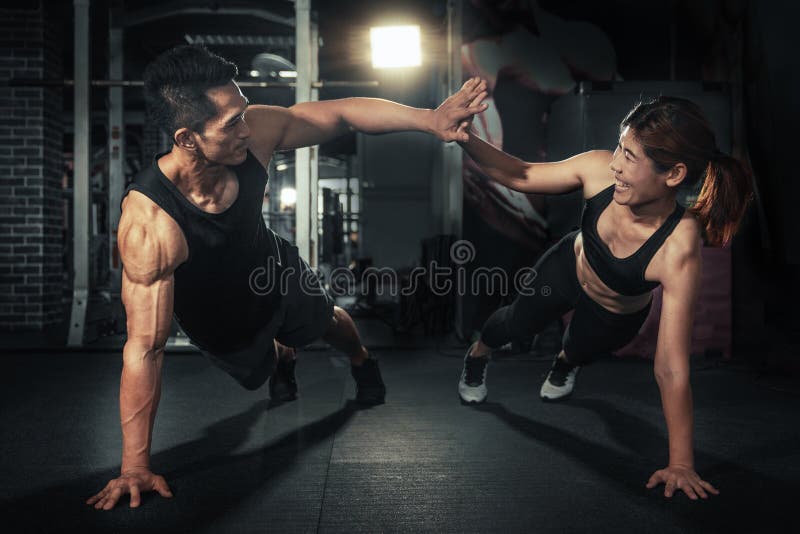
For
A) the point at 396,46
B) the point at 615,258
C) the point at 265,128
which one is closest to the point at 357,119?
the point at 265,128

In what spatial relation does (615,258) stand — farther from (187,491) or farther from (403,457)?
(187,491)

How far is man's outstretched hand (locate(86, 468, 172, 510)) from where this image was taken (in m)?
1.46

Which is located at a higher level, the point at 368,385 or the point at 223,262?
the point at 223,262

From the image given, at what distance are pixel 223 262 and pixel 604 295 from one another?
1238 mm

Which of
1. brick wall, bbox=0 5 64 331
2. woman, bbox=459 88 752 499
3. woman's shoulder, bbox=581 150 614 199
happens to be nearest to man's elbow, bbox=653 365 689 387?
woman, bbox=459 88 752 499

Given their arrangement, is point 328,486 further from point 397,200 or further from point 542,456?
point 397,200

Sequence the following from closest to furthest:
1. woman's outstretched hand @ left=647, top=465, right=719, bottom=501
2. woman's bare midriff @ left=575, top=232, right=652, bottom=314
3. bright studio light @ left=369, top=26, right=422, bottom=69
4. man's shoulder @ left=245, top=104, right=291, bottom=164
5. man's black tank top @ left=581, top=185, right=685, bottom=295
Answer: woman's outstretched hand @ left=647, top=465, right=719, bottom=501 → man's black tank top @ left=581, top=185, right=685, bottom=295 → man's shoulder @ left=245, top=104, right=291, bottom=164 → woman's bare midriff @ left=575, top=232, right=652, bottom=314 → bright studio light @ left=369, top=26, right=422, bottom=69

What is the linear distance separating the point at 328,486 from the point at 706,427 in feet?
4.81

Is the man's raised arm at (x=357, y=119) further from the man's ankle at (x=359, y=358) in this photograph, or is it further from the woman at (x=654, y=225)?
the man's ankle at (x=359, y=358)

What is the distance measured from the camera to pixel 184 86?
5.00 ft

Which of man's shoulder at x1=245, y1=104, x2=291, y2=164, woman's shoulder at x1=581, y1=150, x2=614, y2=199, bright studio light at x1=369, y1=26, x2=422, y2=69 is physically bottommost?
woman's shoulder at x1=581, y1=150, x2=614, y2=199

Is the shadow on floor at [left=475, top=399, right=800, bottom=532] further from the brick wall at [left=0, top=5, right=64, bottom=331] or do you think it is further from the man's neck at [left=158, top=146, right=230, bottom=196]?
the brick wall at [left=0, top=5, right=64, bottom=331]

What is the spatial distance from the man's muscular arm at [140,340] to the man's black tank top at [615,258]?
126 cm

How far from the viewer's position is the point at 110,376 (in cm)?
312
